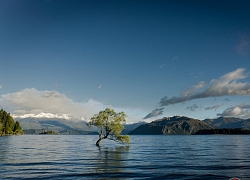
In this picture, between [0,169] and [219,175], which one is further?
[0,169]

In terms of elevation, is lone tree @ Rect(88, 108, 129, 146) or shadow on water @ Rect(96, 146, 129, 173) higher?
lone tree @ Rect(88, 108, 129, 146)

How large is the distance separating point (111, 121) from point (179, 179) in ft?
201

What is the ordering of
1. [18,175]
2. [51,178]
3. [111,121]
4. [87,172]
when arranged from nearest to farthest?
[51,178]
[18,175]
[87,172]
[111,121]

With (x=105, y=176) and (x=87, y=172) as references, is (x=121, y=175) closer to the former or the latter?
(x=105, y=176)

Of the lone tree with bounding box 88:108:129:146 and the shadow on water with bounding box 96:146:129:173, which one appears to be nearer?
the shadow on water with bounding box 96:146:129:173

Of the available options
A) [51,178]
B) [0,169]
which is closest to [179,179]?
[51,178]

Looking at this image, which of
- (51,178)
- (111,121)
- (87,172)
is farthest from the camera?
(111,121)

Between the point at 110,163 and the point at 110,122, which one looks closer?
the point at 110,163

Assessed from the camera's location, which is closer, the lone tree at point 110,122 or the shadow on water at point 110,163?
the shadow on water at point 110,163

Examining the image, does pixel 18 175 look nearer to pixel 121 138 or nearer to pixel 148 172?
pixel 148 172

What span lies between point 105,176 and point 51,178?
7297 millimetres

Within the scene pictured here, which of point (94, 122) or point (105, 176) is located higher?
point (94, 122)

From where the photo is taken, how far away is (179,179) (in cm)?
3203

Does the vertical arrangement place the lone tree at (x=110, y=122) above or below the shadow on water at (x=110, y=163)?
above
